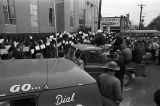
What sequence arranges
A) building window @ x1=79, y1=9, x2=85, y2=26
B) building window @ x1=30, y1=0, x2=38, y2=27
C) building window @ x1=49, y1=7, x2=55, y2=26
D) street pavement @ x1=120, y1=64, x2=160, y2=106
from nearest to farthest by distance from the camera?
street pavement @ x1=120, y1=64, x2=160, y2=106
building window @ x1=30, y1=0, x2=38, y2=27
building window @ x1=49, y1=7, x2=55, y2=26
building window @ x1=79, y1=9, x2=85, y2=26

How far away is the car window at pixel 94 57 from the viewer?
6.94m

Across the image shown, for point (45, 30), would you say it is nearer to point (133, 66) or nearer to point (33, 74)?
point (133, 66)

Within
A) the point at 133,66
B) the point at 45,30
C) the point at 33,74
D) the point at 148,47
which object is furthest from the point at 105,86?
the point at 45,30

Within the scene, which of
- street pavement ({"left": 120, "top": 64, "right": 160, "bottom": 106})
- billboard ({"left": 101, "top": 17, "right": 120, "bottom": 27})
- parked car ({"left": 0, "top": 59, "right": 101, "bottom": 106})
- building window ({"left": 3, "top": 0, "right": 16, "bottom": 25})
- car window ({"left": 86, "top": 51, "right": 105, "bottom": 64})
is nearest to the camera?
parked car ({"left": 0, "top": 59, "right": 101, "bottom": 106})

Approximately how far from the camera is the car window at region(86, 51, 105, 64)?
694cm

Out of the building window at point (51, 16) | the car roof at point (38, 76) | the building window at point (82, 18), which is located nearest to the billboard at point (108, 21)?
the building window at point (82, 18)

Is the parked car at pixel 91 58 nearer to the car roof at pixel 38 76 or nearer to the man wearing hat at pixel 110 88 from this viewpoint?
the man wearing hat at pixel 110 88

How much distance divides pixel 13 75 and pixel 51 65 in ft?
2.07

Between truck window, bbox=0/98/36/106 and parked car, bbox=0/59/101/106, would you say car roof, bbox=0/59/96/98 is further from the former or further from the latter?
truck window, bbox=0/98/36/106

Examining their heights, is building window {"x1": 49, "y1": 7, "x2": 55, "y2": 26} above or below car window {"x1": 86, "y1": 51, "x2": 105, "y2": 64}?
above

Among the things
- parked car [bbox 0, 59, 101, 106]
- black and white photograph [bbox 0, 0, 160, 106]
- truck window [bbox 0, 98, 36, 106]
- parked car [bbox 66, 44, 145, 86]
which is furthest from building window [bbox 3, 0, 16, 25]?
truck window [bbox 0, 98, 36, 106]

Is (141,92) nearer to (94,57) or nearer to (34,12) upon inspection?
(94,57)

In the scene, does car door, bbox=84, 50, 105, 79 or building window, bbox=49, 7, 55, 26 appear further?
building window, bbox=49, 7, 55, 26

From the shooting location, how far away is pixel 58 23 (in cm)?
2727
